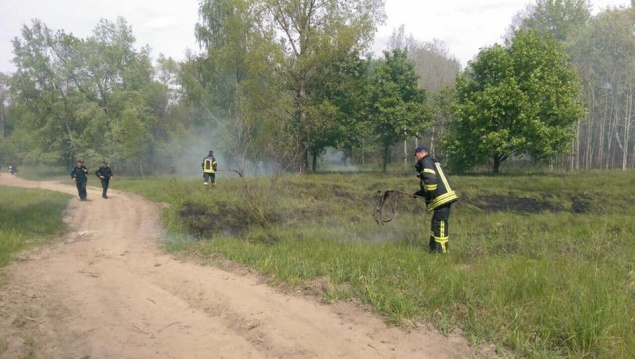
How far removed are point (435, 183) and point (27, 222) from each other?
1100 cm

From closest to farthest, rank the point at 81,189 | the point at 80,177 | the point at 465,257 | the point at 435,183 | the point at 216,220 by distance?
the point at 465,257, the point at 435,183, the point at 216,220, the point at 80,177, the point at 81,189

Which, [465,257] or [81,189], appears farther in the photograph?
[81,189]

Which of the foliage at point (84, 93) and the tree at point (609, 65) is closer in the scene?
the tree at point (609, 65)

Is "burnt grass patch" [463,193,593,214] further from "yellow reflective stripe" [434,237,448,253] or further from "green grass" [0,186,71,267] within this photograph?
"green grass" [0,186,71,267]

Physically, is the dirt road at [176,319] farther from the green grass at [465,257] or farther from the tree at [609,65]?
the tree at [609,65]

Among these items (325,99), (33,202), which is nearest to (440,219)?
(33,202)

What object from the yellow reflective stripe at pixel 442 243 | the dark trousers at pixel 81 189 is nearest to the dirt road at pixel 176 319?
the yellow reflective stripe at pixel 442 243

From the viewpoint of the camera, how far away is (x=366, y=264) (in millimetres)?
6410

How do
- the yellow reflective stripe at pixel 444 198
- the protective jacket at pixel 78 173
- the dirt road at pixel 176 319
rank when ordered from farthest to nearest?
the protective jacket at pixel 78 173 < the yellow reflective stripe at pixel 444 198 < the dirt road at pixel 176 319

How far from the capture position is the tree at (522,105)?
2331 cm

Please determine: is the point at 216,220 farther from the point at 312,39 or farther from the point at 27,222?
the point at 312,39

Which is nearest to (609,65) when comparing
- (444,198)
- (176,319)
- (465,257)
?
(444,198)

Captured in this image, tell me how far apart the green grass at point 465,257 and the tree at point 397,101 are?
13.4 m

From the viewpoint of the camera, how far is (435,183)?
24.5 feet
